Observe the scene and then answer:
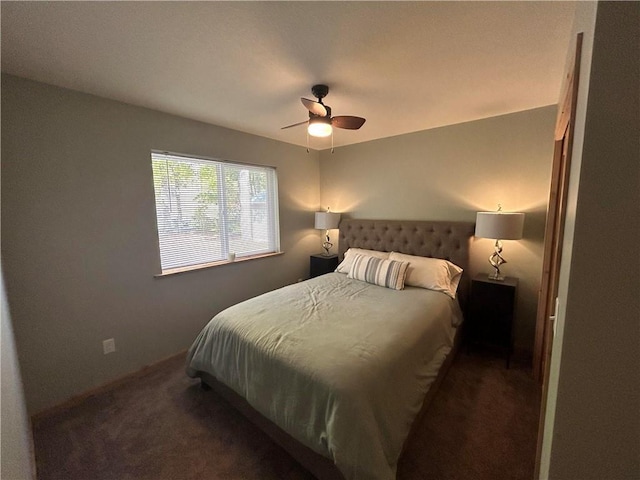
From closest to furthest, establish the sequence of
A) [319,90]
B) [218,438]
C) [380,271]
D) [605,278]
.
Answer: [605,278]
[218,438]
[319,90]
[380,271]

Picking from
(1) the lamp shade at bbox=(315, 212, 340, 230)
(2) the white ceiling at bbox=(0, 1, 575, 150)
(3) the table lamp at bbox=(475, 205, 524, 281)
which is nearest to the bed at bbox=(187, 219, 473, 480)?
(3) the table lamp at bbox=(475, 205, 524, 281)

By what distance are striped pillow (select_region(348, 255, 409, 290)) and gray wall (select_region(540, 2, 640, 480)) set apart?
1.81m

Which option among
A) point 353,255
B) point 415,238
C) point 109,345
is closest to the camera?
point 109,345

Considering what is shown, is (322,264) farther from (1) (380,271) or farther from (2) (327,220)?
(1) (380,271)

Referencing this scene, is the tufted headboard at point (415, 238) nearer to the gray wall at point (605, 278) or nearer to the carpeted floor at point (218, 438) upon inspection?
the carpeted floor at point (218, 438)

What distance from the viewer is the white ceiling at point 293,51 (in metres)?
1.16

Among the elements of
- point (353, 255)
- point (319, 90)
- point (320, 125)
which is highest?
point (319, 90)

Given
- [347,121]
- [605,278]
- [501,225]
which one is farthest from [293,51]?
[501,225]

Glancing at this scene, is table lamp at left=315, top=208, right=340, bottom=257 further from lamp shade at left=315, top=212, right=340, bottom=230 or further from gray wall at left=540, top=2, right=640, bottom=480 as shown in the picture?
gray wall at left=540, top=2, right=640, bottom=480

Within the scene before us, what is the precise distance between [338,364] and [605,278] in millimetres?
1072

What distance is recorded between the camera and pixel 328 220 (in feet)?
11.7

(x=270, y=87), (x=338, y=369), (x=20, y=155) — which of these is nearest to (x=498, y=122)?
(x=270, y=87)

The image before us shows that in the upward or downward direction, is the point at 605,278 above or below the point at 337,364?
above

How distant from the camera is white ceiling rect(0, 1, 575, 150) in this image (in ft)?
3.81
